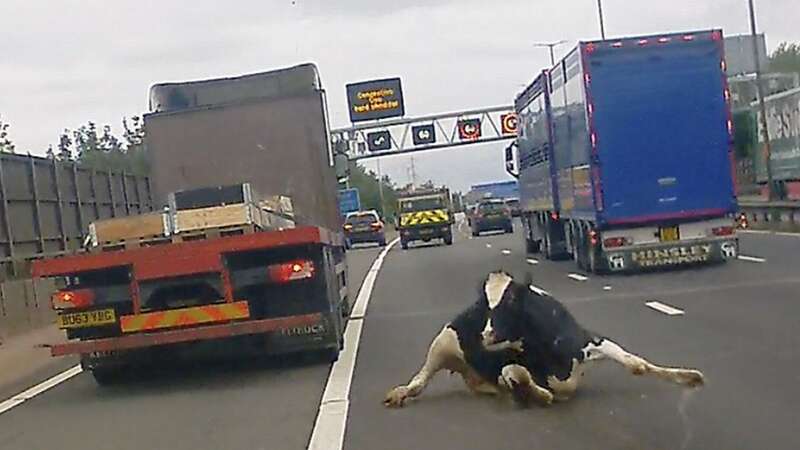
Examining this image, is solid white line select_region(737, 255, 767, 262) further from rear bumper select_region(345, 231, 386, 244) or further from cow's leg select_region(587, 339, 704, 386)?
rear bumper select_region(345, 231, 386, 244)

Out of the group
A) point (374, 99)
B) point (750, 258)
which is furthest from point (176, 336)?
point (374, 99)

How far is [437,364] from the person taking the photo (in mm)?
10914

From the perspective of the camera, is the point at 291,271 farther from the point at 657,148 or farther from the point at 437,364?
the point at 657,148

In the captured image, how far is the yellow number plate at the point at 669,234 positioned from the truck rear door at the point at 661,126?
252 millimetres

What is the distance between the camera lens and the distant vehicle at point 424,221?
54.5 m

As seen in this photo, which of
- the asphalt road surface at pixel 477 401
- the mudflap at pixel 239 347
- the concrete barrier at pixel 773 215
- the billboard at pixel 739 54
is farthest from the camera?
the billboard at pixel 739 54

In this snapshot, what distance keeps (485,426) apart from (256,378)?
14.3 ft

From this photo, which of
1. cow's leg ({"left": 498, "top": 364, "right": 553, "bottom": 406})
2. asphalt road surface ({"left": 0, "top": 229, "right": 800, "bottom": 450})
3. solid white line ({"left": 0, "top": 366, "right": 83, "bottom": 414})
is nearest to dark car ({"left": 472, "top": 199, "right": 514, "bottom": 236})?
asphalt road surface ({"left": 0, "top": 229, "right": 800, "bottom": 450})

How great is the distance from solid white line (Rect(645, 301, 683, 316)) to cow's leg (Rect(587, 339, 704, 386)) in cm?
593

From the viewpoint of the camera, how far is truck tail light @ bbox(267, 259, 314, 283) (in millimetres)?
13359

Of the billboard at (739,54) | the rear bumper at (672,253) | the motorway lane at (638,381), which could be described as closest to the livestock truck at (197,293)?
the motorway lane at (638,381)

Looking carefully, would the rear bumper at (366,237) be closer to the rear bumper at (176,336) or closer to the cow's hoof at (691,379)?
the rear bumper at (176,336)

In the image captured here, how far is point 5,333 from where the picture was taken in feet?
67.3

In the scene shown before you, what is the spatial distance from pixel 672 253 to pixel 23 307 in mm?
10389
